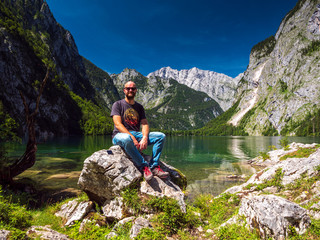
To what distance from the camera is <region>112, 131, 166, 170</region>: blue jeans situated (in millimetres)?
7102

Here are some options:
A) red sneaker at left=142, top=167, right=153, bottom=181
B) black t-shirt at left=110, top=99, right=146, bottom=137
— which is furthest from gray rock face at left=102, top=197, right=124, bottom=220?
black t-shirt at left=110, top=99, right=146, bottom=137

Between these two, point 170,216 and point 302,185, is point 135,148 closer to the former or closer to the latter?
point 170,216

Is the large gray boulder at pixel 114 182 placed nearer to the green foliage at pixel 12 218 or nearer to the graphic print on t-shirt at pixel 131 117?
the graphic print on t-shirt at pixel 131 117

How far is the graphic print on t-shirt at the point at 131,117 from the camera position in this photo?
7746 millimetres

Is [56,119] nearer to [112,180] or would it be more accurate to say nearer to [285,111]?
[112,180]

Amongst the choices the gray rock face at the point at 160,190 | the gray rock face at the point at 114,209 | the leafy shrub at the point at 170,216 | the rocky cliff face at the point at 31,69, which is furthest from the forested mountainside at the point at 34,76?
the leafy shrub at the point at 170,216

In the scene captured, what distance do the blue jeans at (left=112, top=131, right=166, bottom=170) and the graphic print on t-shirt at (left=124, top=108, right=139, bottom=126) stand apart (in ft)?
1.56

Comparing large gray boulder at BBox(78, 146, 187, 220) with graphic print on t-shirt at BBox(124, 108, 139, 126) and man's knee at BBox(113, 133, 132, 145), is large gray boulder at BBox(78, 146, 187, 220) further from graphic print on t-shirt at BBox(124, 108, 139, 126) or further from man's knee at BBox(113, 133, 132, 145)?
graphic print on t-shirt at BBox(124, 108, 139, 126)

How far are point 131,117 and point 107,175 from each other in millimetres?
2652

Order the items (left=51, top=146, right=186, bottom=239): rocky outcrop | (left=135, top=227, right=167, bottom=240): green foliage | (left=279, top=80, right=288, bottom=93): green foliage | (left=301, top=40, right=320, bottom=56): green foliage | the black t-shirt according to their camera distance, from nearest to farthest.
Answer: (left=135, top=227, right=167, bottom=240): green foliage, (left=51, top=146, right=186, bottom=239): rocky outcrop, the black t-shirt, (left=301, top=40, right=320, bottom=56): green foliage, (left=279, top=80, right=288, bottom=93): green foliage

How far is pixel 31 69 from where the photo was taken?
4636 inches

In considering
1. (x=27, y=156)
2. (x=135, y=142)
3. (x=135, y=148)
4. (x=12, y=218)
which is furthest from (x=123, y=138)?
(x=27, y=156)

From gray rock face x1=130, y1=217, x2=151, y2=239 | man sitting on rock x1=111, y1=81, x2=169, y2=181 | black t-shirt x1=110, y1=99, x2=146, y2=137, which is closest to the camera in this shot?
gray rock face x1=130, y1=217, x2=151, y2=239

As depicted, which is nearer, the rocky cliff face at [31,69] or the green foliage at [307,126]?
the rocky cliff face at [31,69]
